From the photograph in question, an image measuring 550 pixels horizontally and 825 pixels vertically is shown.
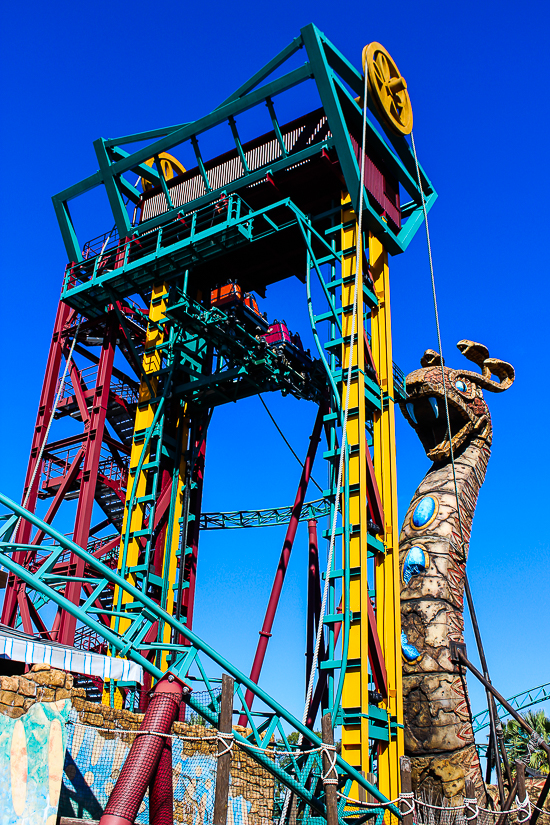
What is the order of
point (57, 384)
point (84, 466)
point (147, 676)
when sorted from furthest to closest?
point (57, 384)
point (84, 466)
point (147, 676)

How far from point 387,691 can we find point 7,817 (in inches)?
280

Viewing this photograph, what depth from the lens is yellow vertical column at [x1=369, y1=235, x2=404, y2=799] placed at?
12.6 meters

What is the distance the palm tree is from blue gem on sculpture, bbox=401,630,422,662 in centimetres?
1063

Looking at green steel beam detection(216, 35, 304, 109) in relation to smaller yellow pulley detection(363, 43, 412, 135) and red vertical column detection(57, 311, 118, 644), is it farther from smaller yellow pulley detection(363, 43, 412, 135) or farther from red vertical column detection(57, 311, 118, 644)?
red vertical column detection(57, 311, 118, 644)

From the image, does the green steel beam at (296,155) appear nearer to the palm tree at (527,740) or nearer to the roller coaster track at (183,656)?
the roller coaster track at (183,656)

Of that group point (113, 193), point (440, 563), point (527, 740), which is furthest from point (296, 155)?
point (527, 740)

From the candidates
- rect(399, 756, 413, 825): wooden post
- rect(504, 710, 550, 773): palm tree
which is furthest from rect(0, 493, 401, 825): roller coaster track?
rect(504, 710, 550, 773): palm tree

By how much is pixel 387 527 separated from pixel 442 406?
437cm

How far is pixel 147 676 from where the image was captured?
15133mm

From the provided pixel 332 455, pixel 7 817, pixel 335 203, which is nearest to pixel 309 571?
pixel 332 455

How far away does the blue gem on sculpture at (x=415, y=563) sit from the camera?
1557 centimetres

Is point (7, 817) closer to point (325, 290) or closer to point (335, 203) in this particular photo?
point (325, 290)

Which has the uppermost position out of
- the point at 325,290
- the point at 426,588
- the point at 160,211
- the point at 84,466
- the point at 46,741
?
the point at 160,211

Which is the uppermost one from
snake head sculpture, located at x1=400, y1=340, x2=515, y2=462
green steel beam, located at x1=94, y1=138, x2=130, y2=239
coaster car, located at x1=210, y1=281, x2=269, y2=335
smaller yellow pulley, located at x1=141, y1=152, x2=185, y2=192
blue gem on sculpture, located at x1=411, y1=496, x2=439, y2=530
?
smaller yellow pulley, located at x1=141, y1=152, x2=185, y2=192
